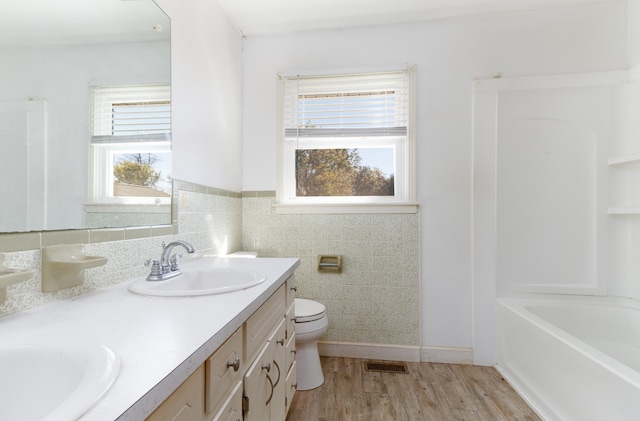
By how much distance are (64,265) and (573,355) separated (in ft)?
6.67

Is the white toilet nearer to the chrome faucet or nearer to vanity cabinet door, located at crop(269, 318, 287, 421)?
vanity cabinet door, located at crop(269, 318, 287, 421)

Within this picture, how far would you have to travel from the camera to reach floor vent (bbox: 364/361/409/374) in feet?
6.20

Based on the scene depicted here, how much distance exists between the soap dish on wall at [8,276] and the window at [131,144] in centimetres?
32

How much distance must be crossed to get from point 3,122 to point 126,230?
1.56 feet

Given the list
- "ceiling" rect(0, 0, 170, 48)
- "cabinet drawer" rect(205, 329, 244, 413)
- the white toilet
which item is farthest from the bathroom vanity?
"ceiling" rect(0, 0, 170, 48)

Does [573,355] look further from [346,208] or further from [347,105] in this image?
[347,105]

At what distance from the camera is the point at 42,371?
1.66 feet

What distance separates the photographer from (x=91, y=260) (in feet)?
2.82

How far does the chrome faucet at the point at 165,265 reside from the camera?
1.08 m

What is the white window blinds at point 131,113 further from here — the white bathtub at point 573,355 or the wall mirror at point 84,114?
the white bathtub at point 573,355

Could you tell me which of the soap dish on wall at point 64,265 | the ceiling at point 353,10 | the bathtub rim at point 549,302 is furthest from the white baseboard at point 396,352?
the ceiling at point 353,10

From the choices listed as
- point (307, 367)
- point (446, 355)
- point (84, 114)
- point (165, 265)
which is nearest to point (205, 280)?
point (165, 265)

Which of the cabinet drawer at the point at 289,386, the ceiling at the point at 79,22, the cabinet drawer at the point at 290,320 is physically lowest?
the cabinet drawer at the point at 289,386

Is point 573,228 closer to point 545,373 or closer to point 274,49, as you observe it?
point 545,373
